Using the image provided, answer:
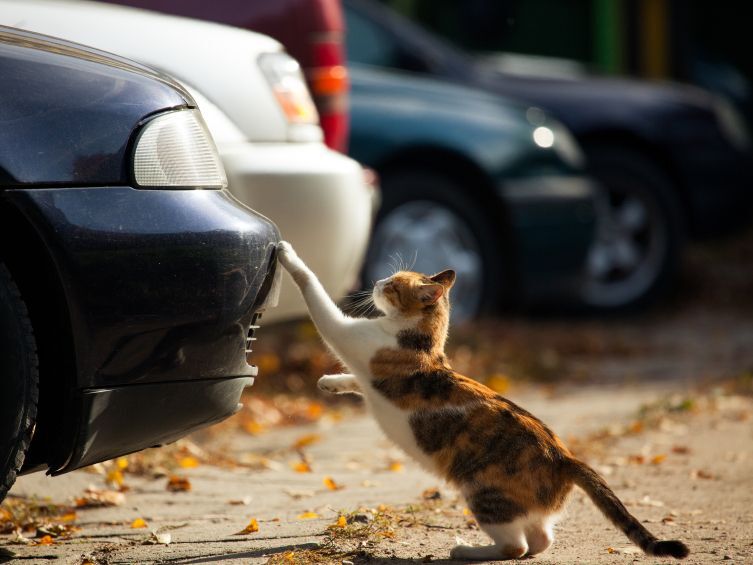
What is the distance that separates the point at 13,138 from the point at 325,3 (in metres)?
2.82

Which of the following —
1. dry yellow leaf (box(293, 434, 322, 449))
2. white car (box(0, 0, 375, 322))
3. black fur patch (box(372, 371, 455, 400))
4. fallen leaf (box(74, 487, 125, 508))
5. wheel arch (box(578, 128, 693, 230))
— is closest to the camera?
black fur patch (box(372, 371, 455, 400))

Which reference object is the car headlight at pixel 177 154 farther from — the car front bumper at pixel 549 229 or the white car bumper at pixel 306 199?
the car front bumper at pixel 549 229

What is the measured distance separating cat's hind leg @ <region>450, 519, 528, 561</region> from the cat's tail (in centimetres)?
21

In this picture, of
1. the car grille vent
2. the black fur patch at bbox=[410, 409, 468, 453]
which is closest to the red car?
the car grille vent

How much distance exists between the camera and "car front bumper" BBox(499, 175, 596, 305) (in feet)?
24.9

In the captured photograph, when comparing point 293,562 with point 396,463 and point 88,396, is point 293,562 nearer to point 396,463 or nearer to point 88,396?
point 88,396

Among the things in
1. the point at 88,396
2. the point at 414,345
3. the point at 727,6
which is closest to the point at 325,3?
the point at 414,345

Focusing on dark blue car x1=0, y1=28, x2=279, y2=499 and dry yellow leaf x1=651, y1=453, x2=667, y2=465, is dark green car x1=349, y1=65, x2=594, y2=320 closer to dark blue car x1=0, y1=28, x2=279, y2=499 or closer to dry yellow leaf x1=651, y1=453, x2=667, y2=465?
dry yellow leaf x1=651, y1=453, x2=667, y2=465

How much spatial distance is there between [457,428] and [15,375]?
1.20m

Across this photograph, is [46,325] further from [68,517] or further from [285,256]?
[68,517]

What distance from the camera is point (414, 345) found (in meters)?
3.64

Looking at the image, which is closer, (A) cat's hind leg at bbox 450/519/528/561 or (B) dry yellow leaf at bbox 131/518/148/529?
(A) cat's hind leg at bbox 450/519/528/561

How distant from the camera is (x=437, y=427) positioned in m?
3.49

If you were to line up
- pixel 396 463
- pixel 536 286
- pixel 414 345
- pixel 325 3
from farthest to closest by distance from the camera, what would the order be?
pixel 536 286, pixel 325 3, pixel 396 463, pixel 414 345
